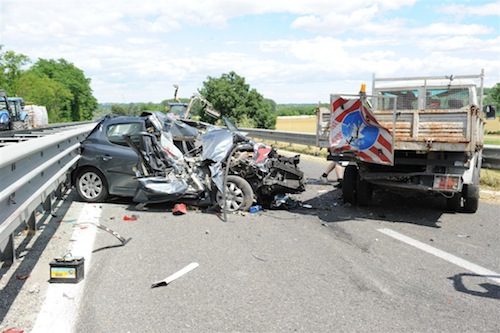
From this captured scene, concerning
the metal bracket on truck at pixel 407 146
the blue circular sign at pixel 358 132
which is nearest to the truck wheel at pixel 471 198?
the metal bracket on truck at pixel 407 146

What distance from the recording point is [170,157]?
29.8 ft

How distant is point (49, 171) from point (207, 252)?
2350 mm

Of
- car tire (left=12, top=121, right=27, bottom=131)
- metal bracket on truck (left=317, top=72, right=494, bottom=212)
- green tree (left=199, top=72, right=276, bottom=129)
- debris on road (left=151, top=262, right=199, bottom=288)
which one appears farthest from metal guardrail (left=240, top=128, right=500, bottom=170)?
green tree (left=199, top=72, right=276, bottom=129)

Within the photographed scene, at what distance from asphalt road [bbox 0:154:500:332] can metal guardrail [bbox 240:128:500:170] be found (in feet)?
11.3

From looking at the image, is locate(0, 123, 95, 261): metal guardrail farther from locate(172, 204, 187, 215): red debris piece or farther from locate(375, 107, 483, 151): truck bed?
locate(375, 107, 483, 151): truck bed

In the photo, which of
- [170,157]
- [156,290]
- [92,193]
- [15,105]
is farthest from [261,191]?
[15,105]

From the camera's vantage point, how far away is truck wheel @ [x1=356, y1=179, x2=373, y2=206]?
30.4 feet

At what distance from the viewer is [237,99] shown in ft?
208

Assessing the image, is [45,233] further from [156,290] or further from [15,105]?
[15,105]

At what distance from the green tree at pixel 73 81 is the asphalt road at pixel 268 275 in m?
108

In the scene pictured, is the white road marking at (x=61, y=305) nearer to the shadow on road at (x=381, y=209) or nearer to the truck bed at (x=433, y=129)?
the shadow on road at (x=381, y=209)

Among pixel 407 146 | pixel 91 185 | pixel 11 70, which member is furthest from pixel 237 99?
pixel 407 146

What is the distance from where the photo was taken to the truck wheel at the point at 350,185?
9469 mm

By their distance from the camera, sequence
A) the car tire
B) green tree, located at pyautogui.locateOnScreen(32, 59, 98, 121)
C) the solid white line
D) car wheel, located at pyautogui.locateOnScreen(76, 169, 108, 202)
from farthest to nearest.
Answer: green tree, located at pyautogui.locateOnScreen(32, 59, 98, 121)
the car tire
car wheel, located at pyautogui.locateOnScreen(76, 169, 108, 202)
the solid white line
